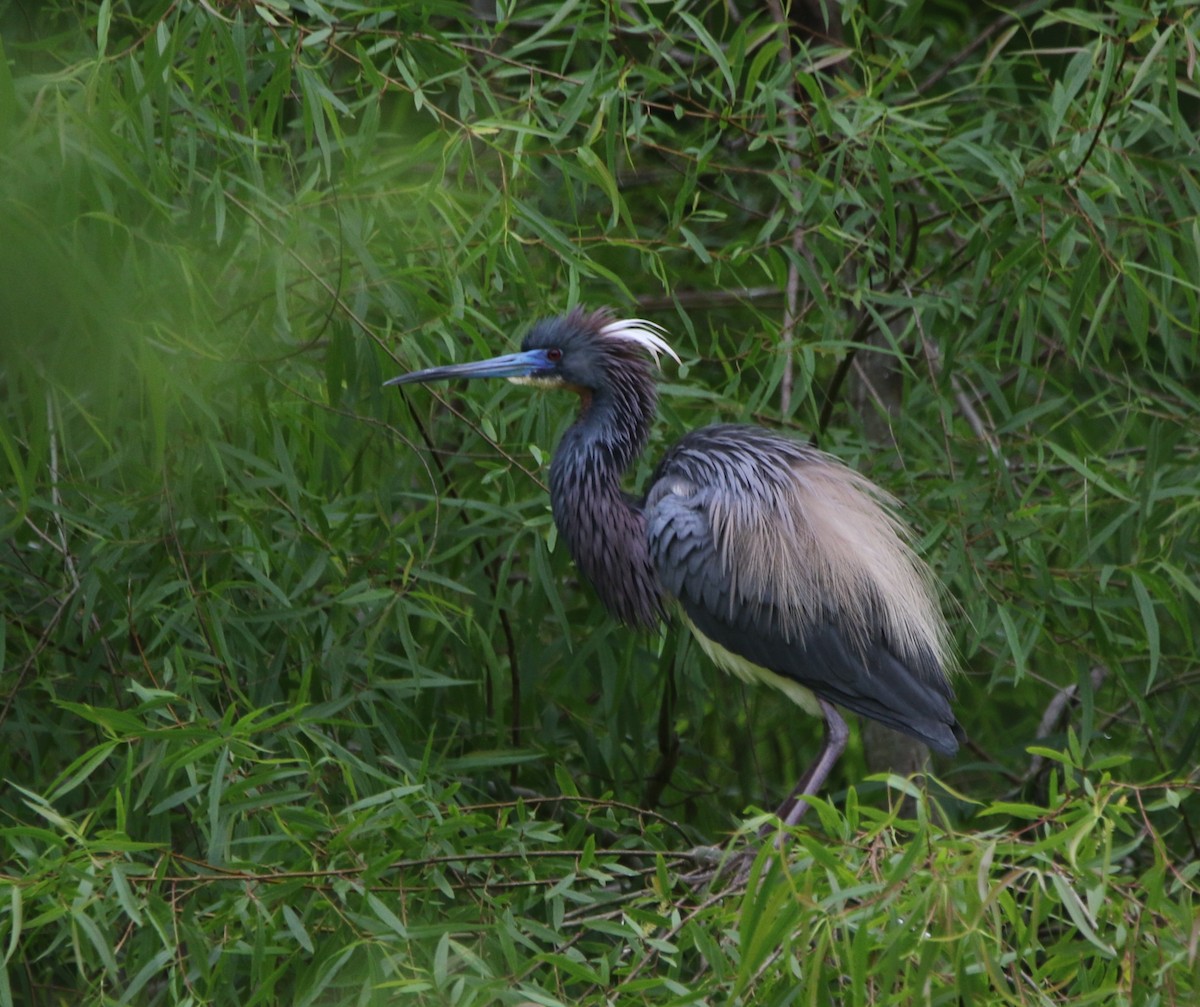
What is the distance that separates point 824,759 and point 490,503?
867 mm

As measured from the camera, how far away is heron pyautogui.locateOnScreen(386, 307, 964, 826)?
10.8 ft

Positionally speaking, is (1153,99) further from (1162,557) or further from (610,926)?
(610,926)

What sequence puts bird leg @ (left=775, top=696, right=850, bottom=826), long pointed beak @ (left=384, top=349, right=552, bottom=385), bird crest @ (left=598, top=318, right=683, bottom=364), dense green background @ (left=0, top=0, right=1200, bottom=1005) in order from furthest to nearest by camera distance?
bird crest @ (left=598, top=318, right=683, bottom=364)
bird leg @ (left=775, top=696, right=850, bottom=826)
long pointed beak @ (left=384, top=349, right=552, bottom=385)
dense green background @ (left=0, top=0, right=1200, bottom=1005)

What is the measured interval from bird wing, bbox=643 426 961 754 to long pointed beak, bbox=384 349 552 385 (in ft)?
1.22

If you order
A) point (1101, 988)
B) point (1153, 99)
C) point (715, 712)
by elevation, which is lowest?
point (715, 712)

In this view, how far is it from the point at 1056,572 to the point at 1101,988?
51.9 inches

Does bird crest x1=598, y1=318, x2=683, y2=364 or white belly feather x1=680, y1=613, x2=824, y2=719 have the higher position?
bird crest x1=598, y1=318, x2=683, y2=364

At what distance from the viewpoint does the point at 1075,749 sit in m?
2.13

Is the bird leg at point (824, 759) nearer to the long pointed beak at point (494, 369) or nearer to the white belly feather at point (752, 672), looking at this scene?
the white belly feather at point (752, 672)

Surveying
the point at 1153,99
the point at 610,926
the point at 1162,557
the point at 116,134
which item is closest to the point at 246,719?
the point at 610,926

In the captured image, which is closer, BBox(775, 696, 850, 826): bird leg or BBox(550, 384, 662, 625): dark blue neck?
BBox(775, 696, 850, 826): bird leg

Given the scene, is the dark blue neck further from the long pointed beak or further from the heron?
the long pointed beak

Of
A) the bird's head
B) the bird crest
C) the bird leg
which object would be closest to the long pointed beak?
the bird's head

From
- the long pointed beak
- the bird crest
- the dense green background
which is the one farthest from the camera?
the bird crest
